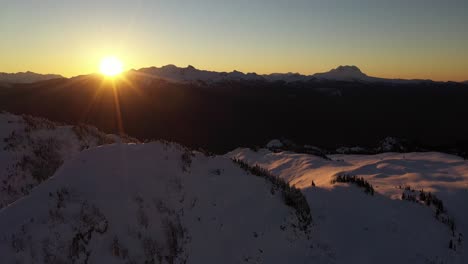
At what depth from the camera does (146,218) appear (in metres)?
8.41

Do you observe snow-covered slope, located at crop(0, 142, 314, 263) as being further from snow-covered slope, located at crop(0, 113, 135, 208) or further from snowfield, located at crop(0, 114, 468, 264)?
snow-covered slope, located at crop(0, 113, 135, 208)

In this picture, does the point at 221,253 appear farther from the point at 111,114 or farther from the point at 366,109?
the point at 366,109

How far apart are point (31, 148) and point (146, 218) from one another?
8.28 metres

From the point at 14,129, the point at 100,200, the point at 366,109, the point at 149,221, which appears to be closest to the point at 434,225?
the point at 149,221

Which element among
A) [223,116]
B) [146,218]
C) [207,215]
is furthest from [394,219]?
[223,116]

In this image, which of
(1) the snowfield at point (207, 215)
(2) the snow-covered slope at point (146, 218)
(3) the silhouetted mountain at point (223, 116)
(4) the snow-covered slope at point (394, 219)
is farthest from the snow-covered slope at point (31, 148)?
(3) the silhouetted mountain at point (223, 116)

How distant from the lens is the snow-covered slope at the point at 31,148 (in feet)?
40.0

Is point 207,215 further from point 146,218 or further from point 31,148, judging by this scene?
point 31,148

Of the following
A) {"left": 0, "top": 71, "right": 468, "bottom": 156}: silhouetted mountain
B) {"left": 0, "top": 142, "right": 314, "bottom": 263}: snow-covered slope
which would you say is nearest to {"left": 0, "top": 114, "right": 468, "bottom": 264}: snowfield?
{"left": 0, "top": 142, "right": 314, "bottom": 263}: snow-covered slope

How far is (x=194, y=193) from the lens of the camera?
9.97 metres

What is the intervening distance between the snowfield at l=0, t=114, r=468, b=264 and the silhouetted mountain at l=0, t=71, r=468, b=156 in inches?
2395

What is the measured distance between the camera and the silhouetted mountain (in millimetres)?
91188

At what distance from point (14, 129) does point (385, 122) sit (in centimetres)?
13104

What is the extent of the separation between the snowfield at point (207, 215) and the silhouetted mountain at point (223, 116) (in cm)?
6084
